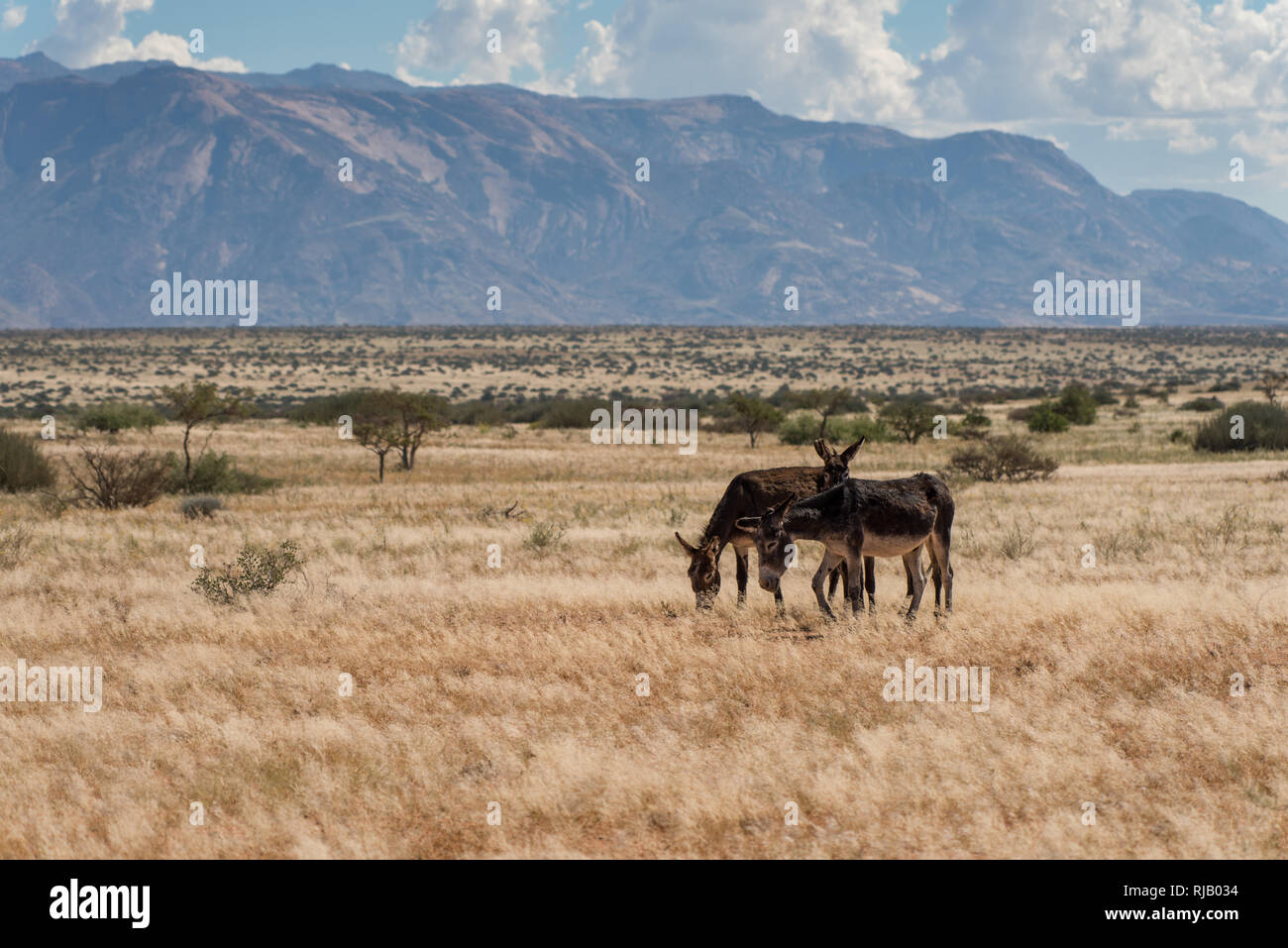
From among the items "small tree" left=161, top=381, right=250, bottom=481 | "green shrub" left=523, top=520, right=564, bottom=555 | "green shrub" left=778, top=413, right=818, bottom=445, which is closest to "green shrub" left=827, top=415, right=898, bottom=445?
"green shrub" left=778, top=413, right=818, bottom=445

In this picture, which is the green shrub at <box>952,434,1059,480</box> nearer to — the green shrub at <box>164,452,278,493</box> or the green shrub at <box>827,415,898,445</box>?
the green shrub at <box>827,415,898,445</box>

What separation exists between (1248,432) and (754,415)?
1788 centimetres

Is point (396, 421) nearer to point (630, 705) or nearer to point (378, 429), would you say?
point (378, 429)

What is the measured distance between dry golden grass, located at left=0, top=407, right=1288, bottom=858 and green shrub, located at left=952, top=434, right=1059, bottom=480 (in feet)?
44.5

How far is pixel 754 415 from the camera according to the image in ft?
156

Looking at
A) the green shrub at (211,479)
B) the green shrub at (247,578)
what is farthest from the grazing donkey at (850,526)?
the green shrub at (211,479)

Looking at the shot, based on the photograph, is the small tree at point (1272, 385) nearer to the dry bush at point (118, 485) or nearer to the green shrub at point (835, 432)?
the green shrub at point (835, 432)

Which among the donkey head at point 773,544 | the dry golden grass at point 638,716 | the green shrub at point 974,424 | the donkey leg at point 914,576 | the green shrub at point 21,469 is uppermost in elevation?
the green shrub at point 974,424

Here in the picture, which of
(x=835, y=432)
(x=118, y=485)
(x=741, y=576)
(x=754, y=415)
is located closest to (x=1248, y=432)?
(x=835, y=432)

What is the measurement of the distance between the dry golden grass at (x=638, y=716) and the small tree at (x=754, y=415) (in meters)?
29.0

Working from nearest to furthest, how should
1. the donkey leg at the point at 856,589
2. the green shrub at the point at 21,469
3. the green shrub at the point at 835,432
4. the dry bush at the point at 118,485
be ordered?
the donkey leg at the point at 856,589
the dry bush at the point at 118,485
the green shrub at the point at 21,469
the green shrub at the point at 835,432

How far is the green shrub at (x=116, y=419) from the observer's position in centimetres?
4669

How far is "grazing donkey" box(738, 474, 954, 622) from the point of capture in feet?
37.4
